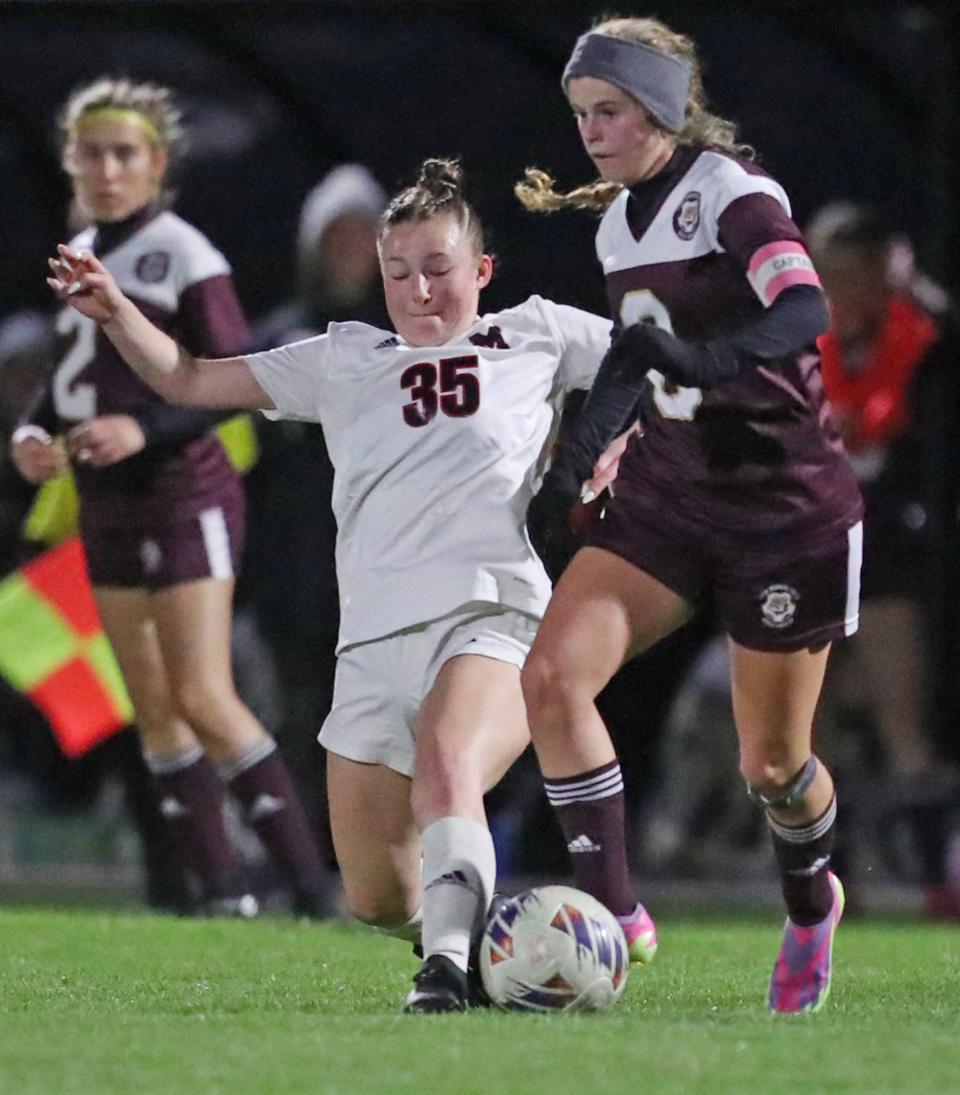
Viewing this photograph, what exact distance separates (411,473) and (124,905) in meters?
4.40

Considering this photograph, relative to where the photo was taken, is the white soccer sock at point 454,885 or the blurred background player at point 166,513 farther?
the blurred background player at point 166,513

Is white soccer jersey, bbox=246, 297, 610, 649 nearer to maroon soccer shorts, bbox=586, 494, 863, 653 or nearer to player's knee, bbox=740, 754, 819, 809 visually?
maroon soccer shorts, bbox=586, 494, 863, 653

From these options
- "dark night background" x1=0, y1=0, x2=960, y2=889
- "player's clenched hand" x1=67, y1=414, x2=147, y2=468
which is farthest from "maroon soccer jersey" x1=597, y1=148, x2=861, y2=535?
"dark night background" x1=0, y1=0, x2=960, y2=889

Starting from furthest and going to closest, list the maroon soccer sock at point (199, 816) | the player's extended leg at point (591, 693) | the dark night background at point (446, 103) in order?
the dark night background at point (446, 103), the maroon soccer sock at point (199, 816), the player's extended leg at point (591, 693)

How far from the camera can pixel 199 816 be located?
852 cm

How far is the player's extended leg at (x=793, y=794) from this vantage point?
5680 millimetres

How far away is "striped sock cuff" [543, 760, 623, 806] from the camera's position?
5652mm

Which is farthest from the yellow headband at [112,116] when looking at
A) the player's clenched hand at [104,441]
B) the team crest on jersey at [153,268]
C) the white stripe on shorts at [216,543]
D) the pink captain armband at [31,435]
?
the white stripe on shorts at [216,543]

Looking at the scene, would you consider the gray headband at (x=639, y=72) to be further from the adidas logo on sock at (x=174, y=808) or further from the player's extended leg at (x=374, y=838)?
the adidas logo on sock at (x=174, y=808)

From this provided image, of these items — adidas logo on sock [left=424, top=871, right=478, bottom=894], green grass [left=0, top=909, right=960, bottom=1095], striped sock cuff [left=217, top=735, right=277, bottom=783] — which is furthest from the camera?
striped sock cuff [left=217, top=735, right=277, bottom=783]

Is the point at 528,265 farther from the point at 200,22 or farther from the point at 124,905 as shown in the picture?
the point at 124,905

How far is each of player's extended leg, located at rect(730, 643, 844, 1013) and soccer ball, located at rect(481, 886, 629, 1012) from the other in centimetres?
56

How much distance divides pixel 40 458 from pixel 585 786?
2.98m

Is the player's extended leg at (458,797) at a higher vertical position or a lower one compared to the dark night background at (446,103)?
lower
